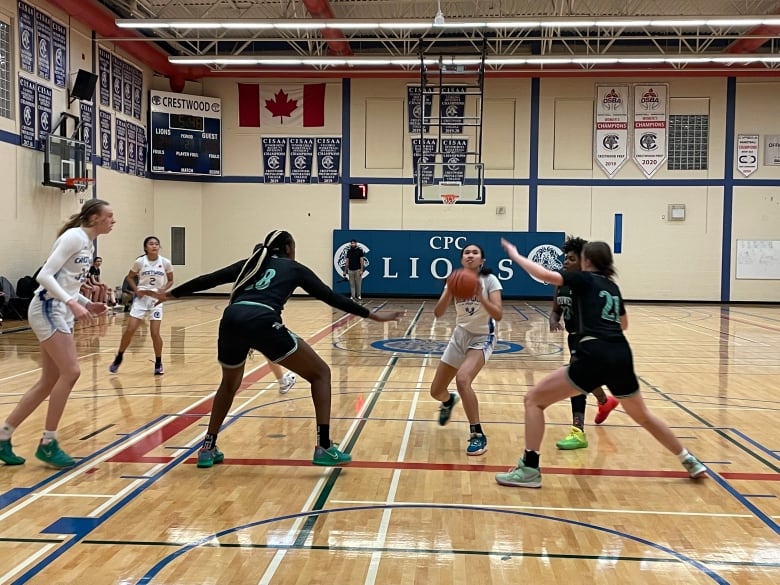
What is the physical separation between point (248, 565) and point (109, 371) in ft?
21.6

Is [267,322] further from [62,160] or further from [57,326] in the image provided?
[62,160]

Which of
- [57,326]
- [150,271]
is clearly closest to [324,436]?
[57,326]

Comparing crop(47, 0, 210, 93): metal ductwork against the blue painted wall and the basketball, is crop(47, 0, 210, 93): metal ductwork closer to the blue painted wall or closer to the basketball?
the blue painted wall

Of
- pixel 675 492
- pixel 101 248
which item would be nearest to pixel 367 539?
pixel 675 492

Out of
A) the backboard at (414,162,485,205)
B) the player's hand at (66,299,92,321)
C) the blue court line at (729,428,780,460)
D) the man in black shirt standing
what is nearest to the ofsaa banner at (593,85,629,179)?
the backboard at (414,162,485,205)

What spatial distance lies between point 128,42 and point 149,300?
14.1 m

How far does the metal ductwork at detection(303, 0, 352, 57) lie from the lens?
18.4 m

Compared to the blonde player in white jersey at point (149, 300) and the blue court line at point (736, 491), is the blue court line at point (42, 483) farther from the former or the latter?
the blue court line at point (736, 491)

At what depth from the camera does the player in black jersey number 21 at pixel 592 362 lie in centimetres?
487

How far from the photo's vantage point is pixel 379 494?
16.1 feet

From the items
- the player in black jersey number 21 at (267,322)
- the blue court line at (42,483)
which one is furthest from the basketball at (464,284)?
the blue court line at (42,483)

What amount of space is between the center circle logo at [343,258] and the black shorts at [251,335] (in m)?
19.5

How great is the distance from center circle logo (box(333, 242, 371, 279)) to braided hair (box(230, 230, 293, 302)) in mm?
19252

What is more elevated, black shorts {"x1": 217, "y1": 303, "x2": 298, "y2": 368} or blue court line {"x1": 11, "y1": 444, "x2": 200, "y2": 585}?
black shorts {"x1": 217, "y1": 303, "x2": 298, "y2": 368}
